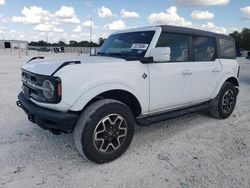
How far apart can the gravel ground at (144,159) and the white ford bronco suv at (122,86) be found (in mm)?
316

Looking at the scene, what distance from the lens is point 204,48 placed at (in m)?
4.91

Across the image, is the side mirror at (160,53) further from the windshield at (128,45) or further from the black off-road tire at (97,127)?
the black off-road tire at (97,127)

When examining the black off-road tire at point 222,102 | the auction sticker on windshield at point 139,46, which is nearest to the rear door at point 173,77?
the auction sticker on windshield at point 139,46

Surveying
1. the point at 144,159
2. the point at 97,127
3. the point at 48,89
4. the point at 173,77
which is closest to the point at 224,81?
the point at 173,77

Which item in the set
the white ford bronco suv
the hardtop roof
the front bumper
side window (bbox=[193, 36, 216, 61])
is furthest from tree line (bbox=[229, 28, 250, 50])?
the front bumper

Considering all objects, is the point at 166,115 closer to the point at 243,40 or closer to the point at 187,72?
the point at 187,72

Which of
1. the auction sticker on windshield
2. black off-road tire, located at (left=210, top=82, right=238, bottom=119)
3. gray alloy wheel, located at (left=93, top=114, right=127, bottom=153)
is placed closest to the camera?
gray alloy wheel, located at (left=93, top=114, right=127, bottom=153)

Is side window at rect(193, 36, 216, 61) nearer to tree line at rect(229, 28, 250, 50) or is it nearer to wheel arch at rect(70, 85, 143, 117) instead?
wheel arch at rect(70, 85, 143, 117)

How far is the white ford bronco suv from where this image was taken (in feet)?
10.2

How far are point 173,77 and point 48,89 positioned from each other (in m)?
2.05

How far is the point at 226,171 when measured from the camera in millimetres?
3215

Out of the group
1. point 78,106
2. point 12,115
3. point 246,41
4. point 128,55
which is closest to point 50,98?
point 78,106

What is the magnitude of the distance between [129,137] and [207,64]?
91.7 inches

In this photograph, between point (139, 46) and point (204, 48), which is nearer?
point (139, 46)
